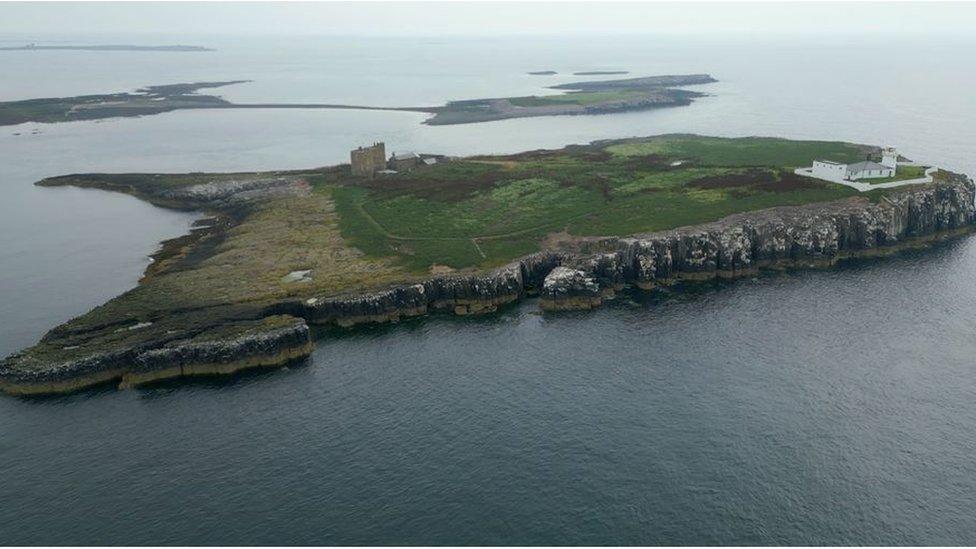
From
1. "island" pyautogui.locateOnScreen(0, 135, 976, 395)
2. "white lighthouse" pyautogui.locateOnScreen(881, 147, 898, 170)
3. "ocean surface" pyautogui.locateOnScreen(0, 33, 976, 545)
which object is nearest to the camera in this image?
"ocean surface" pyautogui.locateOnScreen(0, 33, 976, 545)

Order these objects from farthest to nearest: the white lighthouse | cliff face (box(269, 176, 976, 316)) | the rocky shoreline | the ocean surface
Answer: the white lighthouse → cliff face (box(269, 176, 976, 316)) → the rocky shoreline → the ocean surface

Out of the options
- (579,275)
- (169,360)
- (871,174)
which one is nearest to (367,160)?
(579,275)

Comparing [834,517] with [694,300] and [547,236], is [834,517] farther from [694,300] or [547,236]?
[547,236]

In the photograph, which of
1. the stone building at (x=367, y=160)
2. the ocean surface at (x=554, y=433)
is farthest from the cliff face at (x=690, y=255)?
the stone building at (x=367, y=160)

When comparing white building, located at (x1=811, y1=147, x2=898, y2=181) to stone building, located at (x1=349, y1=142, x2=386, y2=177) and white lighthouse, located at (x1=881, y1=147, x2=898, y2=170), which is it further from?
stone building, located at (x1=349, y1=142, x2=386, y2=177)

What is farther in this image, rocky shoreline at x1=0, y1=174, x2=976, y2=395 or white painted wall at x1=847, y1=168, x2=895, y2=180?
white painted wall at x1=847, y1=168, x2=895, y2=180

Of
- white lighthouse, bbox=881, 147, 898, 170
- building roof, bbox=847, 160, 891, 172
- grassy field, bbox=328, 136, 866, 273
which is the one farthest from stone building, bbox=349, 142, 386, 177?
white lighthouse, bbox=881, 147, 898, 170
